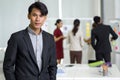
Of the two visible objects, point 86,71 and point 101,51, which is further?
point 101,51

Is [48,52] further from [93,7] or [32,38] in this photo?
[93,7]

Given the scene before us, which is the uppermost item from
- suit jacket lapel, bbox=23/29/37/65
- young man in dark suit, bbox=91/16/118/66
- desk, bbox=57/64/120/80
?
suit jacket lapel, bbox=23/29/37/65

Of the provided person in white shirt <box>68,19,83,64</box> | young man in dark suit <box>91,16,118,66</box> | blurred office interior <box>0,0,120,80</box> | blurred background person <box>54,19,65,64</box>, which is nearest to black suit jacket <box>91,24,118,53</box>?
young man in dark suit <box>91,16,118,66</box>

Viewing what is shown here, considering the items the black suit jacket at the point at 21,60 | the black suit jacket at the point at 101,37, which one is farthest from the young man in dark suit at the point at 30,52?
the black suit jacket at the point at 101,37

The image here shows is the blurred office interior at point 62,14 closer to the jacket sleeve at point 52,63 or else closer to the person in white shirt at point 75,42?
the person in white shirt at point 75,42

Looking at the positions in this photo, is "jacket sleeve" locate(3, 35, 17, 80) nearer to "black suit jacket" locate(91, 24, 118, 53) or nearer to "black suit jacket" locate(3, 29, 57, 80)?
"black suit jacket" locate(3, 29, 57, 80)

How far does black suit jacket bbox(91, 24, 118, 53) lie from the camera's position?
5.59 meters

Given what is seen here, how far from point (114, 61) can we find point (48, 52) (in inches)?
208

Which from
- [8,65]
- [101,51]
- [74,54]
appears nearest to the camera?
[8,65]

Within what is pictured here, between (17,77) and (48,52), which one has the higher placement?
(48,52)

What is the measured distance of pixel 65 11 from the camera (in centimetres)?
834

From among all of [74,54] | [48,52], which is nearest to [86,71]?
[48,52]

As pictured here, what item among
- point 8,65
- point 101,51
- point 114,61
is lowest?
point 114,61

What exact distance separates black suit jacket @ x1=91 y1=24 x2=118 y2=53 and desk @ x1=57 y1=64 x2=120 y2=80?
4.69 ft
